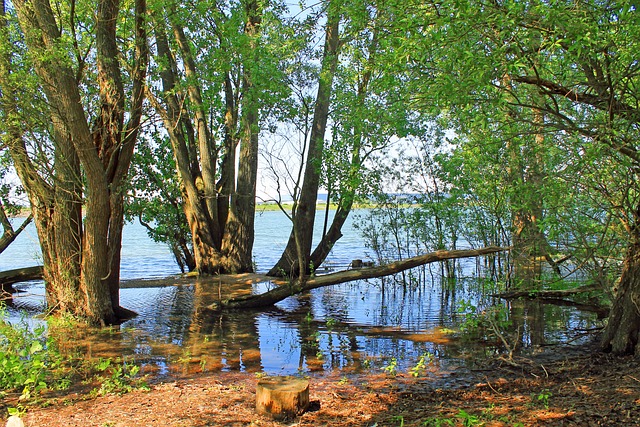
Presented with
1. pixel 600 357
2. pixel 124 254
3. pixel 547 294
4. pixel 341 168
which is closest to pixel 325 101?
pixel 341 168

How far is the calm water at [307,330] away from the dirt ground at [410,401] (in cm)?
107

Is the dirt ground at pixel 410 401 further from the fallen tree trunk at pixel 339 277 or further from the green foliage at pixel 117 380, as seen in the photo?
the fallen tree trunk at pixel 339 277

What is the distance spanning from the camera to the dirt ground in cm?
520

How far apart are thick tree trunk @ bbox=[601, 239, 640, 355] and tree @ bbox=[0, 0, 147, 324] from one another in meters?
8.01

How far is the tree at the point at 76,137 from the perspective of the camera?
9.21 metres

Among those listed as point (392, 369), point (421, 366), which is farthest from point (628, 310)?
point (392, 369)

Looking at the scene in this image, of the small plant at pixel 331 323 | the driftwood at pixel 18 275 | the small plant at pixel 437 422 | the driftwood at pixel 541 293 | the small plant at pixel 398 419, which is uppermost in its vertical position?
the driftwood at pixel 18 275

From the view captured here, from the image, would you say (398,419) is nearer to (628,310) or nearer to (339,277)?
(628,310)

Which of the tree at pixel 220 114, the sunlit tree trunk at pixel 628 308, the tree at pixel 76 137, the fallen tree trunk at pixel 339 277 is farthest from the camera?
the tree at pixel 220 114

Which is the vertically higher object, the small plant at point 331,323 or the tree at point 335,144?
the tree at point 335,144

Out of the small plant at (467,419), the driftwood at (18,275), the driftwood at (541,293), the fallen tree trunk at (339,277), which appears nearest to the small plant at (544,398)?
the small plant at (467,419)

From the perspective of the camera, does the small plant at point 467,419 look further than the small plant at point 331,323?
No

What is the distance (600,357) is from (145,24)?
8707 millimetres

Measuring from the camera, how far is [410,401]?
6059 millimetres
